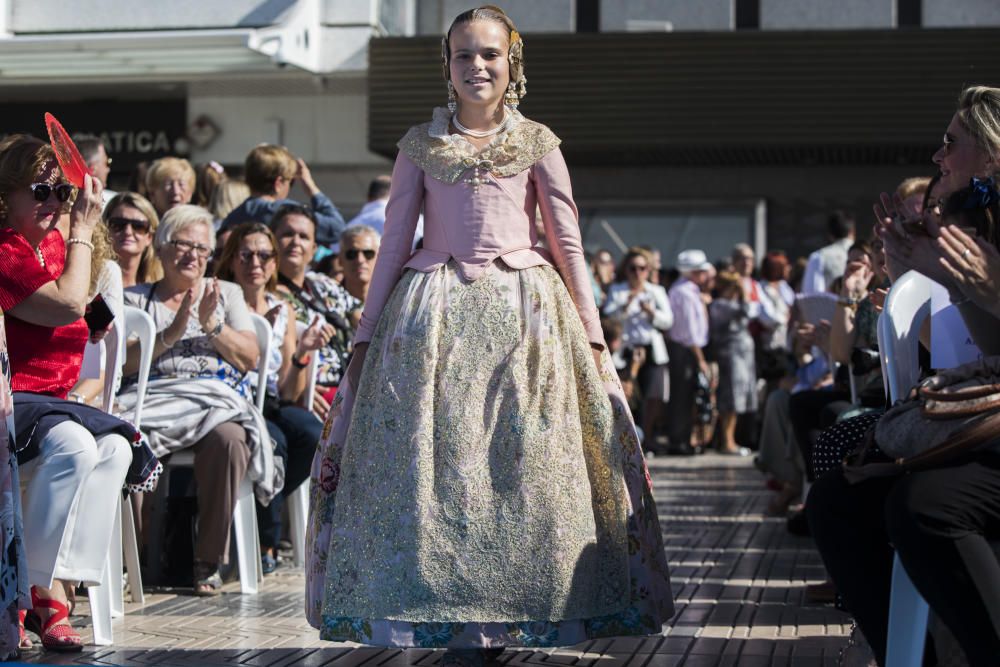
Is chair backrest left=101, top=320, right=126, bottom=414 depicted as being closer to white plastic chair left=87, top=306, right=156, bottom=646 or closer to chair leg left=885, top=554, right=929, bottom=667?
white plastic chair left=87, top=306, right=156, bottom=646

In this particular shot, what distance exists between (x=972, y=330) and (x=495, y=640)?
1.47 metres

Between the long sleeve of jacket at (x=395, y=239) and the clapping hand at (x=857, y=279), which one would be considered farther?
the clapping hand at (x=857, y=279)

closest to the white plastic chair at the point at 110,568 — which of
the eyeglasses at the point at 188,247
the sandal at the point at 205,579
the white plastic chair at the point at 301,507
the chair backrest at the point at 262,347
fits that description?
the sandal at the point at 205,579

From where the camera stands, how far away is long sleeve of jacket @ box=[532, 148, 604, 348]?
4473mm

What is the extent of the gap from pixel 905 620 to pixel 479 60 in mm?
1983

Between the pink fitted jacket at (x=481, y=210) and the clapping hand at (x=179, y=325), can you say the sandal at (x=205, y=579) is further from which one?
the pink fitted jacket at (x=481, y=210)

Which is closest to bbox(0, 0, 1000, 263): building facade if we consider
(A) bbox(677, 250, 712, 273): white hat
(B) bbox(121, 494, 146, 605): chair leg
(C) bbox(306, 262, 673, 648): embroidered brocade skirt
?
(A) bbox(677, 250, 712, 273): white hat

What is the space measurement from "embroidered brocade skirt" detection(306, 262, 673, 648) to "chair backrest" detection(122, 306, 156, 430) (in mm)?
1408

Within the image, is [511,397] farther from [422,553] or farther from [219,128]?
[219,128]

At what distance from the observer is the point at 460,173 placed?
14.5 feet

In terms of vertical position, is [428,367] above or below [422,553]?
above

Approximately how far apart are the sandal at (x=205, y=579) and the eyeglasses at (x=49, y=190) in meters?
1.80

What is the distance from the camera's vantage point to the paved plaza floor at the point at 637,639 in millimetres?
4621

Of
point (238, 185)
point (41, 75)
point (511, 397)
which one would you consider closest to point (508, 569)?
point (511, 397)
